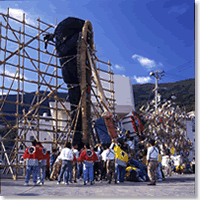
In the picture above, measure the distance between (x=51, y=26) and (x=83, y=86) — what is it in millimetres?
5184

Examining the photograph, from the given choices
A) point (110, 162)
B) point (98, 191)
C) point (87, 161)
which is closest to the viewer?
point (98, 191)

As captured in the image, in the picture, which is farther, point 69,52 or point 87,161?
point 69,52

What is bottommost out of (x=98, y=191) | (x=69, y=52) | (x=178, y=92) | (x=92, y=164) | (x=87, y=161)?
(x=98, y=191)

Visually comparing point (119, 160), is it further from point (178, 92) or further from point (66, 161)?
point (178, 92)

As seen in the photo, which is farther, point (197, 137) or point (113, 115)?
point (113, 115)

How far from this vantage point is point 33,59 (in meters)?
15.7

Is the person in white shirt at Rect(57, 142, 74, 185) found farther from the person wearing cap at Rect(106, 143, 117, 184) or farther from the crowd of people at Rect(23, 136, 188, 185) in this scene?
the person wearing cap at Rect(106, 143, 117, 184)

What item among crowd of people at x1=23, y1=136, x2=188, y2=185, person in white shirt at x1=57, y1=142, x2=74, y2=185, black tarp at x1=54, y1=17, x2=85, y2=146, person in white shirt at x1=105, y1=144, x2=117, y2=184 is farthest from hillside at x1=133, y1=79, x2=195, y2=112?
person in white shirt at x1=57, y1=142, x2=74, y2=185

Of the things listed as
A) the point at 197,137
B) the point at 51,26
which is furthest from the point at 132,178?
the point at 51,26

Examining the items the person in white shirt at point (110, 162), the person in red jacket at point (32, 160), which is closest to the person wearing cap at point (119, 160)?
the person in white shirt at point (110, 162)

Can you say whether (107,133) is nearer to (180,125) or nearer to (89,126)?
(89,126)

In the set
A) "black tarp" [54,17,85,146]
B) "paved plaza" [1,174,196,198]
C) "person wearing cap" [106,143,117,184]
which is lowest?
"paved plaza" [1,174,196,198]

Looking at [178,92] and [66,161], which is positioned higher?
[178,92]

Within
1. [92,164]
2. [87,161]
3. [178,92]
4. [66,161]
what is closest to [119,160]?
[92,164]
